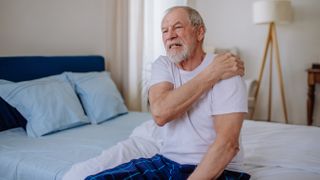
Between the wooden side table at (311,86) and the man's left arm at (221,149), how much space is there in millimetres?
2741

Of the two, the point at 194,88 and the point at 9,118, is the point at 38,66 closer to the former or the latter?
the point at 9,118

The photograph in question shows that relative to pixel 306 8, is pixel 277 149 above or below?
below

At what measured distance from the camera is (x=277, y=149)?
1.69 m

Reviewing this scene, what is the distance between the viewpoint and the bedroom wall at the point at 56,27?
238 cm

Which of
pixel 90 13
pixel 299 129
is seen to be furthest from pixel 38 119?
pixel 299 129

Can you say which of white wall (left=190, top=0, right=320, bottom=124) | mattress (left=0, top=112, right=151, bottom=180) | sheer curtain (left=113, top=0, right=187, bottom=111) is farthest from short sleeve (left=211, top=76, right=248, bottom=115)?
white wall (left=190, top=0, right=320, bottom=124)

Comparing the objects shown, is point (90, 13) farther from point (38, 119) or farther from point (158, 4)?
point (38, 119)

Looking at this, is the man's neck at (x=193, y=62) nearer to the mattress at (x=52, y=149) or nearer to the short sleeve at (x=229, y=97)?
the short sleeve at (x=229, y=97)

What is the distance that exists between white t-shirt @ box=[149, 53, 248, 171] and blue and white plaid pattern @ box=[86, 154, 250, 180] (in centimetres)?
4

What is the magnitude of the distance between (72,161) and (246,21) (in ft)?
10.6

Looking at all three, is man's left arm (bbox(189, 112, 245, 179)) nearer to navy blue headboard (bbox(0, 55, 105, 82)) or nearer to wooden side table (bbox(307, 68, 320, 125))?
navy blue headboard (bbox(0, 55, 105, 82))

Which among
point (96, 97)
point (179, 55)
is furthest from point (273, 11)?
point (179, 55)

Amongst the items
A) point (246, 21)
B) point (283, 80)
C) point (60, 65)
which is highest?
point (246, 21)

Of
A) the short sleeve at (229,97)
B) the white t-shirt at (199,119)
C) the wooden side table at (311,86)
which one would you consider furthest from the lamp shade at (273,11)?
the short sleeve at (229,97)
